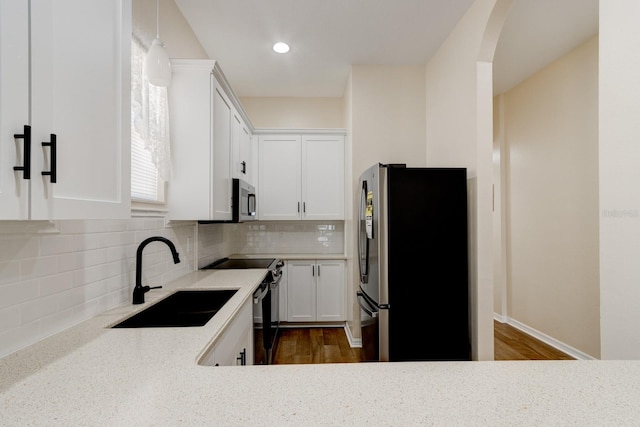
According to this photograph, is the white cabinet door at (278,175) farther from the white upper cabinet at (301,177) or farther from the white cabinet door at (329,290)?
the white cabinet door at (329,290)

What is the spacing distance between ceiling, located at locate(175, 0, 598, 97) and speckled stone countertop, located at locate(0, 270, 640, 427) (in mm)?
2411

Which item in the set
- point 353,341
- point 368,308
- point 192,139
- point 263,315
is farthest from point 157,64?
point 353,341

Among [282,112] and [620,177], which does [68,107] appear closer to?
[620,177]

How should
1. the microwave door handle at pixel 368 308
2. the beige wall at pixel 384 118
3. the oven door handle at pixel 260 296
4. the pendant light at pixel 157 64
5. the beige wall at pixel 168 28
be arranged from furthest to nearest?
the beige wall at pixel 384 118 → the microwave door handle at pixel 368 308 → the oven door handle at pixel 260 296 → the beige wall at pixel 168 28 → the pendant light at pixel 157 64

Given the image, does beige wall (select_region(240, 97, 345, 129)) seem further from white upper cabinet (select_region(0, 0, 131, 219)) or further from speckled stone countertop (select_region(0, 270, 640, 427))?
speckled stone countertop (select_region(0, 270, 640, 427))

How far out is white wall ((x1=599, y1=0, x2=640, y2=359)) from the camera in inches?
43.0

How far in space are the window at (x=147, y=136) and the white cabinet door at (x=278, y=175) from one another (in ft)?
5.75

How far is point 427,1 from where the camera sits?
2238mm

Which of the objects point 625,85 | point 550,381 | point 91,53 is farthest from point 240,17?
point 550,381

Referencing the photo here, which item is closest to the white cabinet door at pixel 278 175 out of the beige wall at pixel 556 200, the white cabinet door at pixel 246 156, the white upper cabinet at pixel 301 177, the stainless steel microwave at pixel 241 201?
the white upper cabinet at pixel 301 177

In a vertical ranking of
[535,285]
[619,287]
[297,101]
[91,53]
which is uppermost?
[297,101]

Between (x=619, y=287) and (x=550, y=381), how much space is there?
2.37ft

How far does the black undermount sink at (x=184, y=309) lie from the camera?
1.50 meters

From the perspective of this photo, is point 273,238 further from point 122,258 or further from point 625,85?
point 625,85
